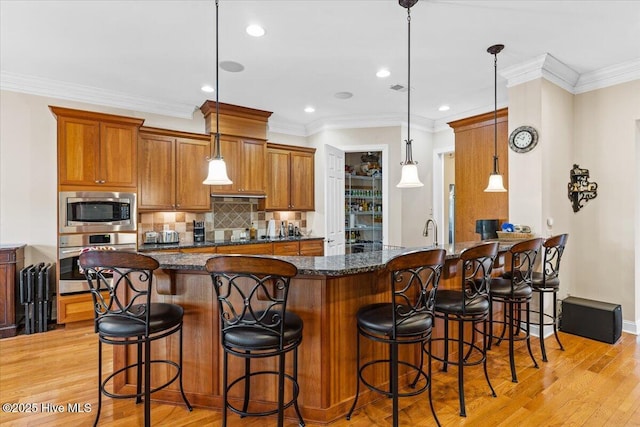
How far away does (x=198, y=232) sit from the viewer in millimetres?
4789

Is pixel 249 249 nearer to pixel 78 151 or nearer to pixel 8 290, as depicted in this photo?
pixel 78 151

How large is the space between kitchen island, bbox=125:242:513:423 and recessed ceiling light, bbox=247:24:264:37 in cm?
189

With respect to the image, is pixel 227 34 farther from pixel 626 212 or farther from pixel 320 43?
pixel 626 212

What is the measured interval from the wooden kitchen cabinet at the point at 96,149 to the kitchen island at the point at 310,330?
216 centimetres

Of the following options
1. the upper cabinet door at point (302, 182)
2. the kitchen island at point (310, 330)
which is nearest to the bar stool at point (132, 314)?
the kitchen island at point (310, 330)

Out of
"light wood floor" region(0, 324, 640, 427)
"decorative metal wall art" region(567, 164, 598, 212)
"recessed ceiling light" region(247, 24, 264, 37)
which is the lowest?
"light wood floor" region(0, 324, 640, 427)

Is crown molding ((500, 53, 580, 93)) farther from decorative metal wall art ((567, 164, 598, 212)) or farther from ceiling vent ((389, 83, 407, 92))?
ceiling vent ((389, 83, 407, 92))

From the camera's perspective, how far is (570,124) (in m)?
3.74

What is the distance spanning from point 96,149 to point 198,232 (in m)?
1.62

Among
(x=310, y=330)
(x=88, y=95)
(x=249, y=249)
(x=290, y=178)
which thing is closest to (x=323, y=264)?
(x=310, y=330)

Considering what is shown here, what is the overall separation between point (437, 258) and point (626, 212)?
2957 mm

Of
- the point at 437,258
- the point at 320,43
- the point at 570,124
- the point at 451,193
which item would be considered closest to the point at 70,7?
the point at 320,43

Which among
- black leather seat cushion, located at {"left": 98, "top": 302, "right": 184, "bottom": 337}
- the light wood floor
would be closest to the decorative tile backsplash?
the light wood floor

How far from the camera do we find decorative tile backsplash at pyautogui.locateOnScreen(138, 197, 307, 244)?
4.57 meters
